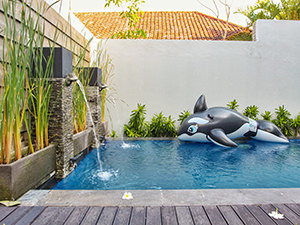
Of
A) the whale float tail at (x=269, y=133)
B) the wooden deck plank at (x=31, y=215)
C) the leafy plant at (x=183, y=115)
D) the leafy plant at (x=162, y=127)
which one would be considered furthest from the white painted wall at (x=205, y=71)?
the wooden deck plank at (x=31, y=215)

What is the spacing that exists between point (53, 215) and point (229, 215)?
131 cm

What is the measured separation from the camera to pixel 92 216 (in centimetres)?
178

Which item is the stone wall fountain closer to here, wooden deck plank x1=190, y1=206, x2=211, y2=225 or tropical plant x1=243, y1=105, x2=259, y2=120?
wooden deck plank x1=190, y1=206, x2=211, y2=225

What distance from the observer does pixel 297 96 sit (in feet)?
22.5

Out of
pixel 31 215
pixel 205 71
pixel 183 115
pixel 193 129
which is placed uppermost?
pixel 205 71

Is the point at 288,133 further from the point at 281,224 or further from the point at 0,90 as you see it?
the point at 0,90

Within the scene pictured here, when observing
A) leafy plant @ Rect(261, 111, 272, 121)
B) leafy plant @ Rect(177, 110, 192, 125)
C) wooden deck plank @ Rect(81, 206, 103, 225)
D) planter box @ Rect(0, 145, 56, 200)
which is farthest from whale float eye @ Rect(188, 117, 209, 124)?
wooden deck plank @ Rect(81, 206, 103, 225)

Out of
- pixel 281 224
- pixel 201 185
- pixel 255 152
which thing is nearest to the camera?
pixel 281 224

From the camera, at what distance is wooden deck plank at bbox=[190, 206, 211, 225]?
169 cm

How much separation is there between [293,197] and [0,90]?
2.88m

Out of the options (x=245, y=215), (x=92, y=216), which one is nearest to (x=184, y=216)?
(x=245, y=215)

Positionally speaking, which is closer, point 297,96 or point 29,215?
point 29,215

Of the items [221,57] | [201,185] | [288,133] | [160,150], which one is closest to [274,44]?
[221,57]

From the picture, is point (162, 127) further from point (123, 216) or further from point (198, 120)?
point (123, 216)
